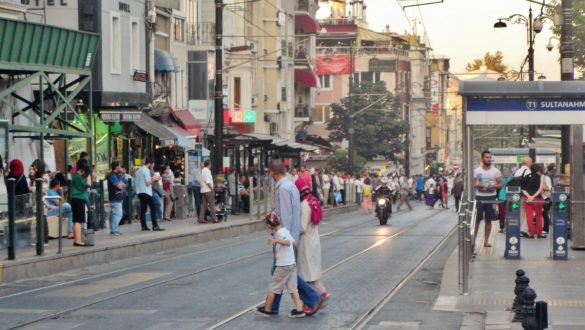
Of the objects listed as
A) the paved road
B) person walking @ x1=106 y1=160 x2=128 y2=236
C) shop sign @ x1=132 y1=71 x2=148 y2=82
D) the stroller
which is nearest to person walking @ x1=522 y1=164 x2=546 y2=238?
the paved road

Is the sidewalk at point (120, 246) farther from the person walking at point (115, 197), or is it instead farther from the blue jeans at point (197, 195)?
the blue jeans at point (197, 195)

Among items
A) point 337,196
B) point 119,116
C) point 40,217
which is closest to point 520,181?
point 40,217

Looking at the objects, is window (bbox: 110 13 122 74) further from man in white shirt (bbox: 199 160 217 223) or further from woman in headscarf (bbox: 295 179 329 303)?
woman in headscarf (bbox: 295 179 329 303)

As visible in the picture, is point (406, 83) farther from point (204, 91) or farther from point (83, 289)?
point (83, 289)

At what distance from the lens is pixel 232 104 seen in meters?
61.8

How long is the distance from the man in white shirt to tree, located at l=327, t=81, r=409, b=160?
62279 millimetres

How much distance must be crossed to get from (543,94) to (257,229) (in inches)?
724

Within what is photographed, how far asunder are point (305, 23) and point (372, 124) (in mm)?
19570

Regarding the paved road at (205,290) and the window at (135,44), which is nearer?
the paved road at (205,290)

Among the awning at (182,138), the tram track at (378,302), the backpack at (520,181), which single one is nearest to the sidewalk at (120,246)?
the tram track at (378,302)

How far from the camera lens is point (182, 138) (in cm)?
4625

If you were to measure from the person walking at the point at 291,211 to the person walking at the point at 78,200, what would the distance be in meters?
10.1

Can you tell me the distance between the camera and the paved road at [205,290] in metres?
15.7

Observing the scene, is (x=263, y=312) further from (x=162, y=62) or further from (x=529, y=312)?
(x=162, y=62)
